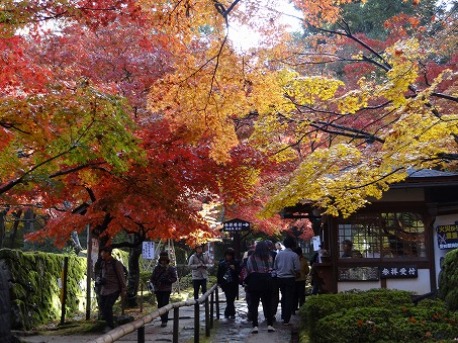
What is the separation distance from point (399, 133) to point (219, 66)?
2988mm

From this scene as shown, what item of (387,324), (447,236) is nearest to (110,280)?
(387,324)

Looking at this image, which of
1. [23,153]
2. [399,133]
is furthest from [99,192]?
[399,133]

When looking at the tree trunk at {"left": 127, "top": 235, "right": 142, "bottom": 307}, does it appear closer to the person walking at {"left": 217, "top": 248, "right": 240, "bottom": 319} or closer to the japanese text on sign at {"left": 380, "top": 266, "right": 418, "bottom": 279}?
the person walking at {"left": 217, "top": 248, "right": 240, "bottom": 319}

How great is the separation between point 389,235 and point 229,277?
392cm

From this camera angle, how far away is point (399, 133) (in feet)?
22.1

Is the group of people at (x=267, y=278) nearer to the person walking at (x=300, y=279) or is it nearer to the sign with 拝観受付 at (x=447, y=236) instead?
the person walking at (x=300, y=279)

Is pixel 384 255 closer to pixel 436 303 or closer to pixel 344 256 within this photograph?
pixel 344 256

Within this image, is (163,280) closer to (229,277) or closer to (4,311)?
(229,277)

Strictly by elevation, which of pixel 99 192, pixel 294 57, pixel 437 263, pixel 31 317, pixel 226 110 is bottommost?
pixel 31 317

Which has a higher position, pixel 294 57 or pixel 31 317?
pixel 294 57

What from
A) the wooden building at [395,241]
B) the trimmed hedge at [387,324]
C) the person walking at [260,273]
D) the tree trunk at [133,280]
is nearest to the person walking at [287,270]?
the person walking at [260,273]

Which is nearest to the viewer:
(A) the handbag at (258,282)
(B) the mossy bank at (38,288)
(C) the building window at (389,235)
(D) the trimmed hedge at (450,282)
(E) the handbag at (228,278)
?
(D) the trimmed hedge at (450,282)

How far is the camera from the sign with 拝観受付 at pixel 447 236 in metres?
12.1

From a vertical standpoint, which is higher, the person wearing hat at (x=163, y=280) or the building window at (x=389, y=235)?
the building window at (x=389, y=235)
